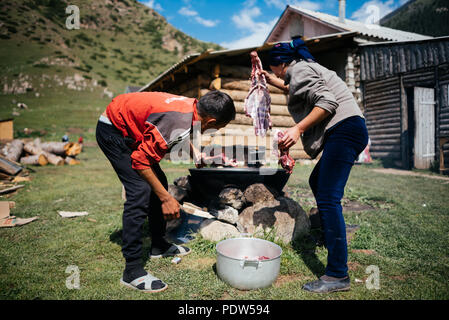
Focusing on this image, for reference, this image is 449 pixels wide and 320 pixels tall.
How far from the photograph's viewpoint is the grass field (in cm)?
223

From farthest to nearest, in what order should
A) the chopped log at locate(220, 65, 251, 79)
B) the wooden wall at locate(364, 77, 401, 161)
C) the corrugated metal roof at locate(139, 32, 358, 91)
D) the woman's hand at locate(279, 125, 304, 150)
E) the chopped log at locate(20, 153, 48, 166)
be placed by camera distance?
1. the wooden wall at locate(364, 77, 401, 161)
2. the chopped log at locate(20, 153, 48, 166)
3. the chopped log at locate(220, 65, 251, 79)
4. the corrugated metal roof at locate(139, 32, 358, 91)
5. the woman's hand at locate(279, 125, 304, 150)

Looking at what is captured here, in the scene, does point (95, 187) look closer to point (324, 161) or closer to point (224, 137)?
point (224, 137)

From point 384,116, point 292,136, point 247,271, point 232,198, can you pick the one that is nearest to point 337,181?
point 292,136

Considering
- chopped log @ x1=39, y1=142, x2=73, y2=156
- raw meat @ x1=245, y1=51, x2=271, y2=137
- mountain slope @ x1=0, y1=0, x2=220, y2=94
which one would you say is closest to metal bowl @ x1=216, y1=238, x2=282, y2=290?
raw meat @ x1=245, y1=51, x2=271, y2=137

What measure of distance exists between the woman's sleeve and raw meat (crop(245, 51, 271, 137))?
138cm

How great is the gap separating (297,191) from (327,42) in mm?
5840

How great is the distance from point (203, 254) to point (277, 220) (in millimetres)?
1002

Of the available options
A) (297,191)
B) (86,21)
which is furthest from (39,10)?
(297,191)

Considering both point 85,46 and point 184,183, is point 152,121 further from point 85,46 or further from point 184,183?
point 85,46

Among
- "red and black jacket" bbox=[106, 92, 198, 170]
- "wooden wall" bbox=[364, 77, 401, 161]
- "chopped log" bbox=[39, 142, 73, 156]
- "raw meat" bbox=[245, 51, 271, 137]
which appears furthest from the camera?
"wooden wall" bbox=[364, 77, 401, 161]

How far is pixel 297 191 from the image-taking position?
5.97 meters

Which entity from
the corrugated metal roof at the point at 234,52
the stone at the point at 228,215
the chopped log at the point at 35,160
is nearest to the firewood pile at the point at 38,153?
the chopped log at the point at 35,160

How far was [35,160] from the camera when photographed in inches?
409

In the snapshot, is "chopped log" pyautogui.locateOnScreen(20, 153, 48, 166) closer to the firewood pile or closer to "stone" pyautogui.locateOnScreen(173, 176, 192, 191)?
the firewood pile
